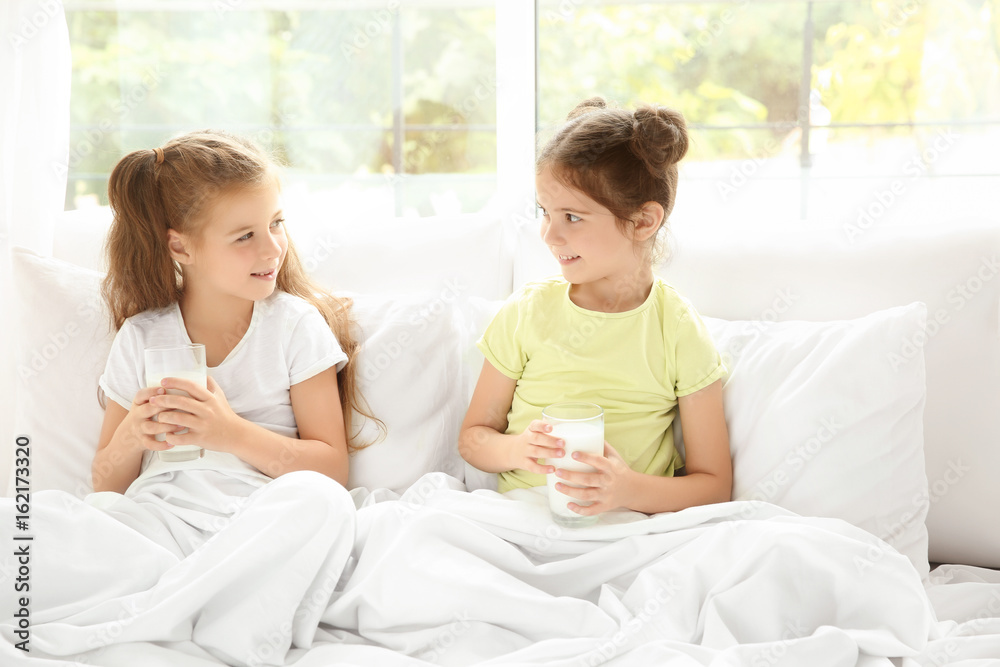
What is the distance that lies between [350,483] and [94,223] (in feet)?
2.79

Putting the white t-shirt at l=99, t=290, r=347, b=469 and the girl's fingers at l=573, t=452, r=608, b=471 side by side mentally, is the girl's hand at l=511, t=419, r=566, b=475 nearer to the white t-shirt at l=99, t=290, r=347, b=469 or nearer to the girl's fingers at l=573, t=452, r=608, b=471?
the girl's fingers at l=573, t=452, r=608, b=471

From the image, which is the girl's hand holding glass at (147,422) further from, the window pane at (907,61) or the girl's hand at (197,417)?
the window pane at (907,61)

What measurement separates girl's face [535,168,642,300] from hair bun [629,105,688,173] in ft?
0.38

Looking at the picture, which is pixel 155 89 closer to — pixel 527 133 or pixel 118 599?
pixel 527 133

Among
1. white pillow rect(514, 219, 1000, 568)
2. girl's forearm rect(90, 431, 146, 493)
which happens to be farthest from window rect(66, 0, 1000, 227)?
girl's forearm rect(90, 431, 146, 493)

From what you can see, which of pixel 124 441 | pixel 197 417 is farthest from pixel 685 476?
pixel 124 441

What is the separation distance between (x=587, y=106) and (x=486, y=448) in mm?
653

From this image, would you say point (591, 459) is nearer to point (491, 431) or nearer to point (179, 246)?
point (491, 431)

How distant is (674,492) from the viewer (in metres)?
1.38

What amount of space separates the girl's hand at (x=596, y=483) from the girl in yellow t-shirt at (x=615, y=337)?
0.05m

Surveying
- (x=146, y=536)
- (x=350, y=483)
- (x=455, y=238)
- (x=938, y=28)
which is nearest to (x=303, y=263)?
(x=455, y=238)

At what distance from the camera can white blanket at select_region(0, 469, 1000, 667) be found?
1.07m

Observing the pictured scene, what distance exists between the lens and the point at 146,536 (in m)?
1.27

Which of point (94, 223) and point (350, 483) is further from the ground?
point (94, 223)
